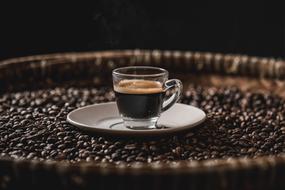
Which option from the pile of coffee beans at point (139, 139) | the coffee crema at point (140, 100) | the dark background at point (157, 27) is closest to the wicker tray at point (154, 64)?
the pile of coffee beans at point (139, 139)

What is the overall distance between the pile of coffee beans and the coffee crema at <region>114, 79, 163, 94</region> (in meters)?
0.11

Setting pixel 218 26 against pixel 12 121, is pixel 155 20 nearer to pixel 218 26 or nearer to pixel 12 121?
pixel 218 26

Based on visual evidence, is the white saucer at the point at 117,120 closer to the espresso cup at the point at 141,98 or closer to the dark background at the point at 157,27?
the espresso cup at the point at 141,98

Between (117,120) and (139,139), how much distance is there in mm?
153

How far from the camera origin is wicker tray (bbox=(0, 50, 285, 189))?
0.91m

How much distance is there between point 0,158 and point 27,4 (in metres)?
1.67

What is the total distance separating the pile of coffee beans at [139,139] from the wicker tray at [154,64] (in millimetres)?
141

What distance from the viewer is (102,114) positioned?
1.34 m

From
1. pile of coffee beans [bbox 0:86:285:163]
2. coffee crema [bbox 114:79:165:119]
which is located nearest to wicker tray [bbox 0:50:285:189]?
pile of coffee beans [bbox 0:86:285:163]

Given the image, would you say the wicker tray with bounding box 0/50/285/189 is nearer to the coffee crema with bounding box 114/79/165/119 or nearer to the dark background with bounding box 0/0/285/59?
the coffee crema with bounding box 114/79/165/119

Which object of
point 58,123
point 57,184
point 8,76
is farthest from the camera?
point 8,76

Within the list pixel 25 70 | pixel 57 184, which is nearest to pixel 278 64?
pixel 25 70

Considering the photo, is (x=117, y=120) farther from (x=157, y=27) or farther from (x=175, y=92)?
(x=157, y=27)

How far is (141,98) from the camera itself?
4.00 feet
